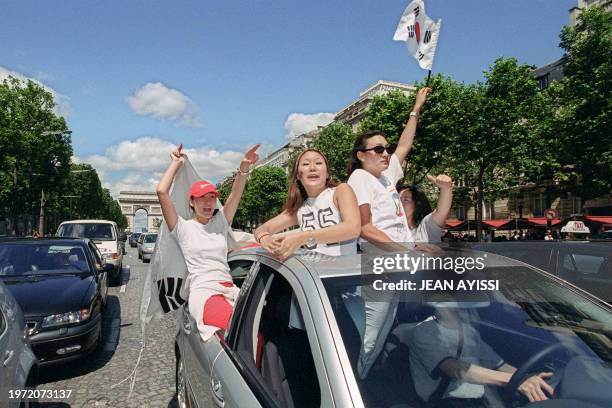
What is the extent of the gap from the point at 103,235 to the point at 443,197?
1316cm

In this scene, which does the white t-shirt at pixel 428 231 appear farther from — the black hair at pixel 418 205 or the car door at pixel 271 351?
the car door at pixel 271 351

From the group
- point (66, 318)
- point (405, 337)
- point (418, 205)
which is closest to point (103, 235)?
point (66, 318)

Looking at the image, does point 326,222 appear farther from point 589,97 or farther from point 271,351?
point 589,97

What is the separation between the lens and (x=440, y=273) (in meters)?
2.10

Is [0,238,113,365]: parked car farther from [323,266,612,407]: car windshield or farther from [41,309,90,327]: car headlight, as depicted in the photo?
[323,266,612,407]: car windshield

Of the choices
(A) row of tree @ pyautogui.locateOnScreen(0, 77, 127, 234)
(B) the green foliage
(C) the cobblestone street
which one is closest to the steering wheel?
(C) the cobblestone street

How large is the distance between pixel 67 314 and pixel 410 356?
4.40m

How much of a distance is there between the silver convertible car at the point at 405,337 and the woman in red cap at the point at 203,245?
0.72 m

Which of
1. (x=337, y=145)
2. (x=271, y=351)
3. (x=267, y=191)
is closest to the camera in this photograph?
(x=271, y=351)

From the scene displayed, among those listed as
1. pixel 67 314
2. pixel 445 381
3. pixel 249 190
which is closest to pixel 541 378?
pixel 445 381

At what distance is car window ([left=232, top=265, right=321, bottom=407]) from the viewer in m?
1.96

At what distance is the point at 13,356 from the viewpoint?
3068 millimetres

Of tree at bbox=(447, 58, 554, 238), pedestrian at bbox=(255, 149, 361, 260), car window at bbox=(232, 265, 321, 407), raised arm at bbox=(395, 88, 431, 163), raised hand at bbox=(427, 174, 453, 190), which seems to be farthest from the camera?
tree at bbox=(447, 58, 554, 238)

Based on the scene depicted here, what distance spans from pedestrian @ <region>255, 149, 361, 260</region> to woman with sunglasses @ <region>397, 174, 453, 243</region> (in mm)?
892
